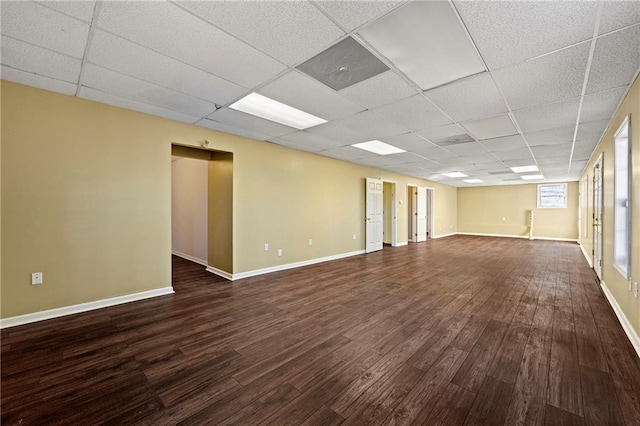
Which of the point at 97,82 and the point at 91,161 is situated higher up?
the point at 97,82

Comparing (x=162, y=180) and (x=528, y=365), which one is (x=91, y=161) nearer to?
(x=162, y=180)

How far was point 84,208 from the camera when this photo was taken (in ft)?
10.1

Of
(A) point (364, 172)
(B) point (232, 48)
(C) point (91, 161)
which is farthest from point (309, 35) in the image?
(A) point (364, 172)

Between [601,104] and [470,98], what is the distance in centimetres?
153

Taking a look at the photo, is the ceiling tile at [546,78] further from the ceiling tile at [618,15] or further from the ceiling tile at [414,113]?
the ceiling tile at [414,113]

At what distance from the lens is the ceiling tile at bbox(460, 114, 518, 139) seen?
3.45m

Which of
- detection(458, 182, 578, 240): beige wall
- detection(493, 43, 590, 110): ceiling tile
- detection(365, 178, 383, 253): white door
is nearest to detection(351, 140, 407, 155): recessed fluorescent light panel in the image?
detection(365, 178, 383, 253): white door

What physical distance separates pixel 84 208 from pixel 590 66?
17.5ft

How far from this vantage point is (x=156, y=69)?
7.82ft

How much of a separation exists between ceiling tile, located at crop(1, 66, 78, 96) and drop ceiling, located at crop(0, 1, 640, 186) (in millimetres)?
21

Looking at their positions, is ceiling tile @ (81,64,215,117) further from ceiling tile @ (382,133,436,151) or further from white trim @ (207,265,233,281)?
ceiling tile @ (382,133,436,151)

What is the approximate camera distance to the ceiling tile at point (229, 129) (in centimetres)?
382

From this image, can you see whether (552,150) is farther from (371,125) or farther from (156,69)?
(156,69)

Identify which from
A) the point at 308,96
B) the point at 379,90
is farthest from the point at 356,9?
the point at 308,96
